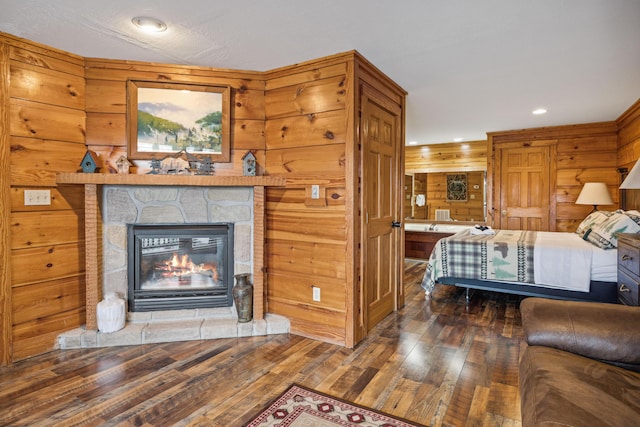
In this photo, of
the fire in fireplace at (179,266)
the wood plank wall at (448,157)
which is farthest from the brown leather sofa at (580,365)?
the wood plank wall at (448,157)

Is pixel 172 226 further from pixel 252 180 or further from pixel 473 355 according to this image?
pixel 473 355

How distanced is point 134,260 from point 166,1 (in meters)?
2.00

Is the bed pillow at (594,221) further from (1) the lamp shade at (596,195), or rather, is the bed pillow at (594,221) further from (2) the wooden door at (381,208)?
(2) the wooden door at (381,208)

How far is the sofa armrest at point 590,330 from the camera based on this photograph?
1398 millimetres

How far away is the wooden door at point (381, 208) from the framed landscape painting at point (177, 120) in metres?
1.22

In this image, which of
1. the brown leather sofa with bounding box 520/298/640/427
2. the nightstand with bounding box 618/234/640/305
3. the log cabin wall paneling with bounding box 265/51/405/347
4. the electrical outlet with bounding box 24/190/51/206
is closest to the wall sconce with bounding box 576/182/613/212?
the nightstand with bounding box 618/234/640/305

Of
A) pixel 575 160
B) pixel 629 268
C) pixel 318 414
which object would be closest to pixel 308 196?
pixel 318 414

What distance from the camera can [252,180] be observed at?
2.85m

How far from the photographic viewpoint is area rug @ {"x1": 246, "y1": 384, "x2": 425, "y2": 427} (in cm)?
179

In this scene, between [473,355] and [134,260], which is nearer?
[473,355]

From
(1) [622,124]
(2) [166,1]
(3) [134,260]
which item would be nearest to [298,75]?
(2) [166,1]

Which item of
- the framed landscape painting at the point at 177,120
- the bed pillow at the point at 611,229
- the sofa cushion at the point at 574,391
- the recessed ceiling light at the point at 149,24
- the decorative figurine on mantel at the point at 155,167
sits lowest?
the sofa cushion at the point at 574,391

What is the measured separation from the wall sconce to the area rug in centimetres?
456

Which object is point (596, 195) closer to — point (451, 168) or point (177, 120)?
point (451, 168)
